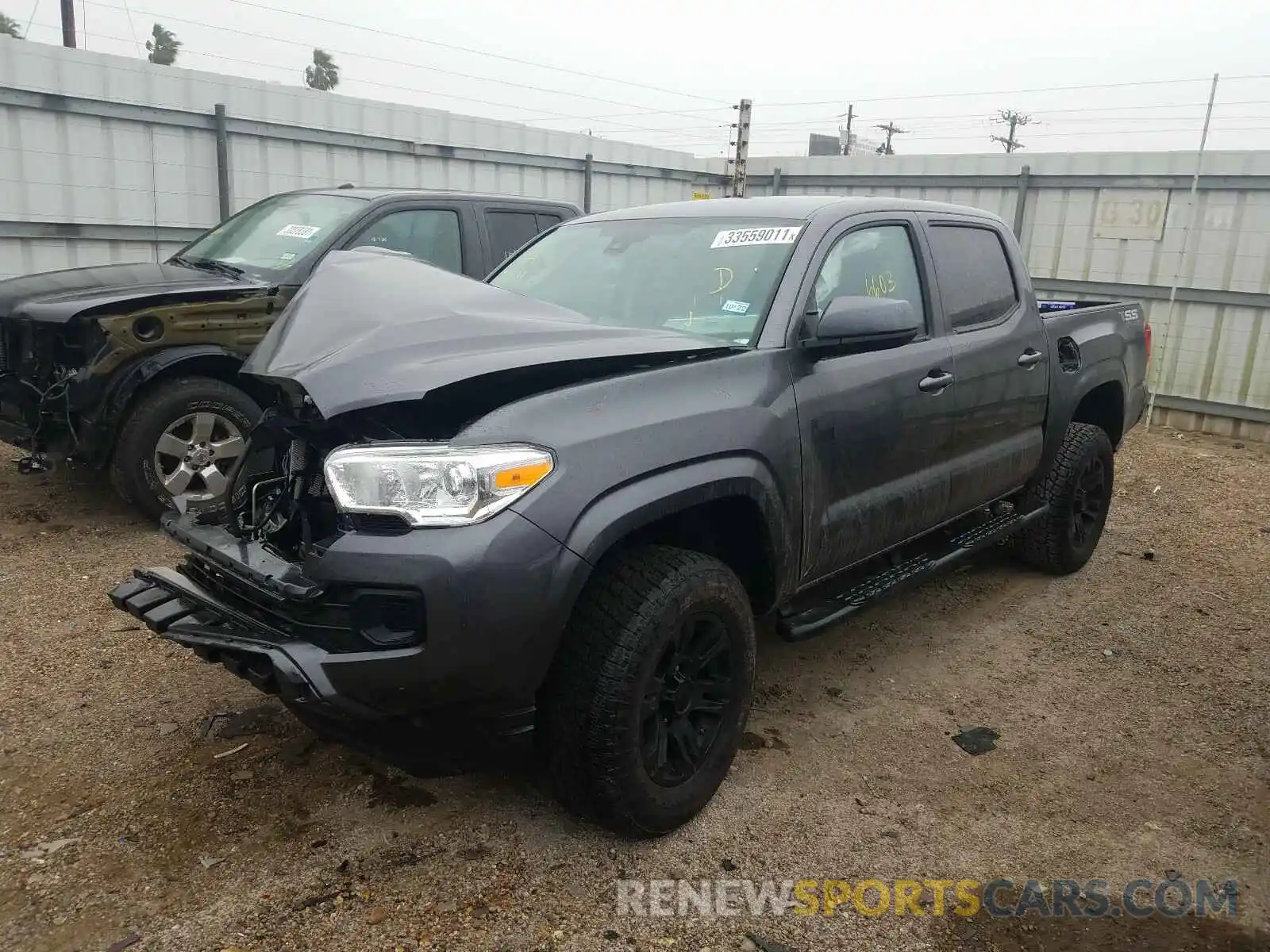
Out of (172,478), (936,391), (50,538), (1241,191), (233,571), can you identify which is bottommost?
(50,538)

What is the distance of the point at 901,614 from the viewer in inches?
186

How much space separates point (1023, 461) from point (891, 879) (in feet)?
7.91

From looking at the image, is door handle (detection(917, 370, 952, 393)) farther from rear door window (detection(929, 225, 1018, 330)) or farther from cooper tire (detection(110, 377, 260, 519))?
cooper tire (detection(110, 377, 260, 519))

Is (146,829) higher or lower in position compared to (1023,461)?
lower

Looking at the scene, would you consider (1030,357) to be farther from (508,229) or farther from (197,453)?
A: (197,453)

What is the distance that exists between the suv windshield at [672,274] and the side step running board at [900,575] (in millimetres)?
969

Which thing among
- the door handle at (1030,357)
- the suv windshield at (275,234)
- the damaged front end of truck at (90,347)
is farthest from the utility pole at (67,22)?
the door handle at (1030,357)

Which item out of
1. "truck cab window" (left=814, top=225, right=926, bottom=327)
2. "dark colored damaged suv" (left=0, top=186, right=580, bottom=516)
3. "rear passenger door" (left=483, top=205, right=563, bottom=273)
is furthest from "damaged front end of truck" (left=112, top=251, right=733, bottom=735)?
"rear passenger door" (left=483, top=205, right=563, bottom=273)

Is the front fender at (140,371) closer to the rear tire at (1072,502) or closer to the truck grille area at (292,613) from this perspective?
the truck grille area at (292,613)

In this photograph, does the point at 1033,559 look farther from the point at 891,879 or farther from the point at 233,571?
Answer: the point at 233,571

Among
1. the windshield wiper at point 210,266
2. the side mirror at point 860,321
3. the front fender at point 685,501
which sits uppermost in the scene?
the side mirror at point 860,321

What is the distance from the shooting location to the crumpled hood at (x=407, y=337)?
7.98 ft

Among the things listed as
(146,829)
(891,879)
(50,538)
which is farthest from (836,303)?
(50,538)

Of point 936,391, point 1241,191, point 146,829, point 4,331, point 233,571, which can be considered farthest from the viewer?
point 1241,191
